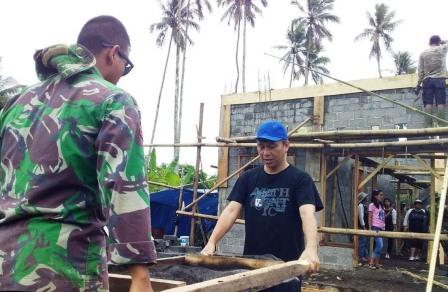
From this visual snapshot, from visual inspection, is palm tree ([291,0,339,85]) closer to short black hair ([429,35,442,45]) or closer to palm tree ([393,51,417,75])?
palm tree ([393,51,417,75])

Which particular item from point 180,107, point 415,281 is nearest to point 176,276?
point 415,281

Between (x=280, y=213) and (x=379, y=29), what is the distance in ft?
115

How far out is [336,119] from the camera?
34.1 ft

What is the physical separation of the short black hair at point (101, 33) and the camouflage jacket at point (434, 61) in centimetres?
786

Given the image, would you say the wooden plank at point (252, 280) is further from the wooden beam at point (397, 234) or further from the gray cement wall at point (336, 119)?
the gray cement wall at point (336, 119)

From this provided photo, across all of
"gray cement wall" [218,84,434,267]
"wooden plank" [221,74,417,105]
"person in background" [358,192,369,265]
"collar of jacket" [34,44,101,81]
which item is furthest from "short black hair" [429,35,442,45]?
"collar of jacket" [34,44,101,81]

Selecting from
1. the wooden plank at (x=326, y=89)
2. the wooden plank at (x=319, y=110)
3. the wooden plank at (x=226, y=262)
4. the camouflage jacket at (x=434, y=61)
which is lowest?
the wooden plank at (x=226, y=262)

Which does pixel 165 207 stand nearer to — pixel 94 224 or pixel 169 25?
pixel 94 224

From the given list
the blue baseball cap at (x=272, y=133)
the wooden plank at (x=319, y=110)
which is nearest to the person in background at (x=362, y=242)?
the wooden plank at (x=319, y=110)

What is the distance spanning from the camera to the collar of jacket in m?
1.55

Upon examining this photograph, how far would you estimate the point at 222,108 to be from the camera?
1198cm

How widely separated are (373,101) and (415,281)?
3534mm

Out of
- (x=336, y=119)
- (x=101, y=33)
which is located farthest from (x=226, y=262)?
(x=336, y=119)

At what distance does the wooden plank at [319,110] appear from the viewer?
10461mm
